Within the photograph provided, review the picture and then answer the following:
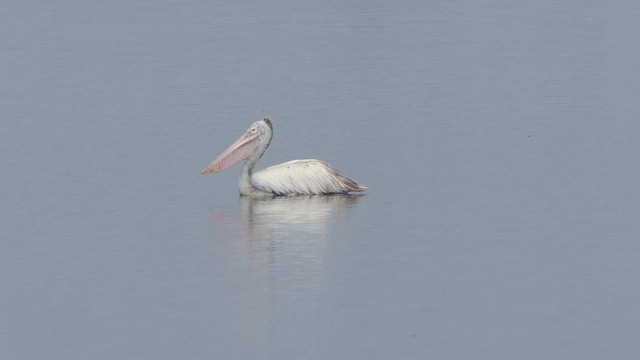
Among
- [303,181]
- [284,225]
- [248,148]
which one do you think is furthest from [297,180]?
[284,225]

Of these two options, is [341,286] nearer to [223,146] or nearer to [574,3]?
[223,146]

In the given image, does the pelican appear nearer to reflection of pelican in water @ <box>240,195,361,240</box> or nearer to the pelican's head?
reflection of pelican in water @ <box>240,195,361,240</box>

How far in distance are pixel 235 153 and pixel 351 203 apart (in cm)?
157

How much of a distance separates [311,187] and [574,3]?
57.1 ft

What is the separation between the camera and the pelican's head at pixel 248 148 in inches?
728

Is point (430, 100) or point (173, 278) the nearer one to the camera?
point (173, 278)

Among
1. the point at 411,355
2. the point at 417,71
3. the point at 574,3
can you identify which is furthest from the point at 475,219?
the point at 574,3

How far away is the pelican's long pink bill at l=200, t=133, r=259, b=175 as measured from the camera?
60.7 feet

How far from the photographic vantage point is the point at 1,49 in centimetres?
2858

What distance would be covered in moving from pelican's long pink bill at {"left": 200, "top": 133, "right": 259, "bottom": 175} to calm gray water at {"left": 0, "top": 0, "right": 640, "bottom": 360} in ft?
0.94

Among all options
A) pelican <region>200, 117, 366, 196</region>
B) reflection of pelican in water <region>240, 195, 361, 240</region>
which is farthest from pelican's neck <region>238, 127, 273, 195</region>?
reflection of pelican in water <region>240, 195, 361, 240</region>

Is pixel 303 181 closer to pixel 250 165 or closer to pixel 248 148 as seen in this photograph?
pixel 250 165

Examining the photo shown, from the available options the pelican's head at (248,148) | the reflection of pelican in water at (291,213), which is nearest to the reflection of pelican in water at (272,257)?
the reflection of pelican in water at (291,213)

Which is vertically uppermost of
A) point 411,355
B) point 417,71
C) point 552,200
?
point 417,71
